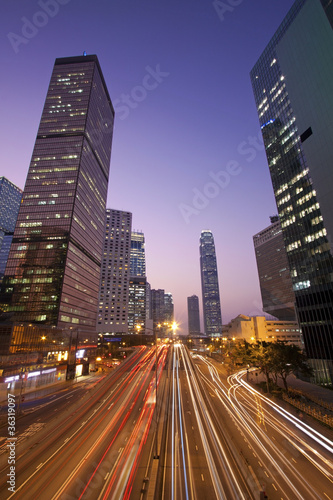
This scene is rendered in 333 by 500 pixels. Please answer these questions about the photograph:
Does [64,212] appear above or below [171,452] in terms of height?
above

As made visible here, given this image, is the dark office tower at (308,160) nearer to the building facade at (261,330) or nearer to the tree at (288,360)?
the tree at (288,360)

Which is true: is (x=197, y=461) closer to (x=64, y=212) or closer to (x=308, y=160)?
(x=308, y=160)

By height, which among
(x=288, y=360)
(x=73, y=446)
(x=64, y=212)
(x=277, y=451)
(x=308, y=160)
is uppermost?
(x=64, y=212)

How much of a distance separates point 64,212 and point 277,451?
11506 centimetres

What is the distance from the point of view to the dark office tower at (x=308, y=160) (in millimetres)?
62469

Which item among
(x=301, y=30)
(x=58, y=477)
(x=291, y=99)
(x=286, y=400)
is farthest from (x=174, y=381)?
(x=301, y=30)

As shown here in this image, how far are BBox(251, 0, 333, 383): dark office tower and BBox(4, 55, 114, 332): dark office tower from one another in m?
87.3

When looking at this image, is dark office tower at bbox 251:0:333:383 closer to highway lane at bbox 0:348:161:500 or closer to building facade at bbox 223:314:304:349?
highway lane at bbox 0:348:161:500

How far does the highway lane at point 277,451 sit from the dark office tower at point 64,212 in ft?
279

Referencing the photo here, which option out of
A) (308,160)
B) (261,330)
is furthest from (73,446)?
(261,330)

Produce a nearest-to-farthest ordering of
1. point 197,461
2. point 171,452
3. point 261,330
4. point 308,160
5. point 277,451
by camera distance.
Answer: point 197,461 < point 171,452 < point 277,451 < point 308,160 < point 261,330

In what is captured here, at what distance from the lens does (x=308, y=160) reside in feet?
228

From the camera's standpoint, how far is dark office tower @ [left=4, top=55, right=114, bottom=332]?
102375 mm

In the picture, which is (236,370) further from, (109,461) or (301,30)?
(301,30)
